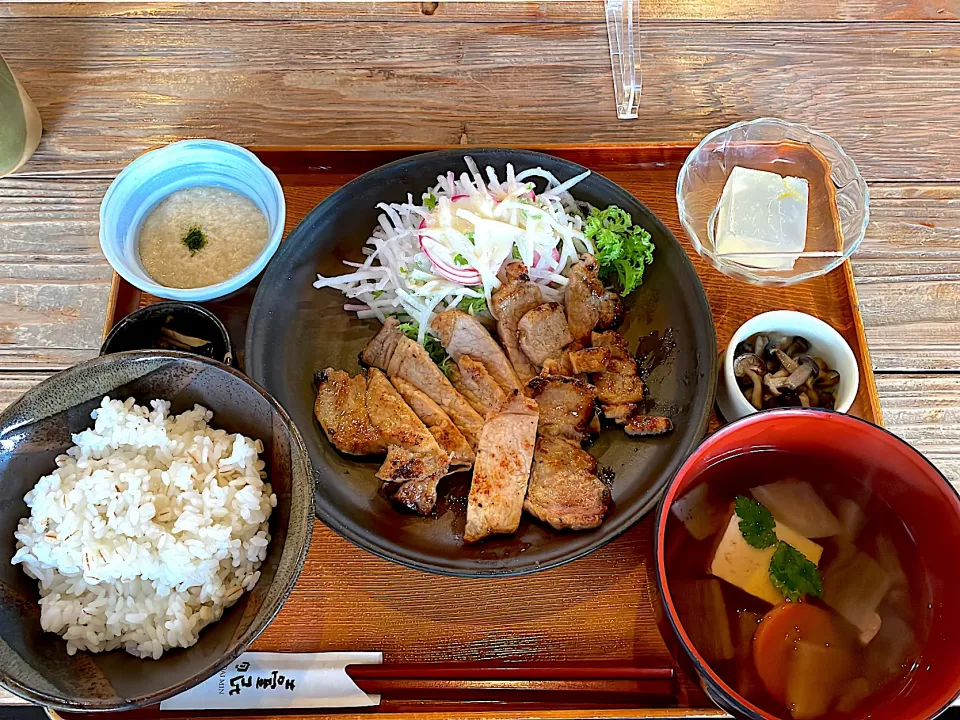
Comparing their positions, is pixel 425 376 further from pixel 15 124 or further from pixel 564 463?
pixel 15 124

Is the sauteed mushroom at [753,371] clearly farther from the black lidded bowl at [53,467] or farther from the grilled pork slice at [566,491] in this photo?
the black lidded bowl at [53,467]

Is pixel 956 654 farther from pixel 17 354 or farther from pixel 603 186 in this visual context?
pixel 17 354

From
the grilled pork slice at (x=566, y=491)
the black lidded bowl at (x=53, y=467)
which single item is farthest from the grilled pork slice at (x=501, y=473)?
the black lidded bowl at (x=53, y=467)

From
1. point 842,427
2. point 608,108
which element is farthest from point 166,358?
point 608,108

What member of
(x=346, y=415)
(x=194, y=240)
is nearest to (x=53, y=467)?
(x=346, y=415)

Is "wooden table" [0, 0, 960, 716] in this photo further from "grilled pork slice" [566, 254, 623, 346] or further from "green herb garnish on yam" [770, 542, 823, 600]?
"green herb garnish on yam" [770, 542, 823, 600]

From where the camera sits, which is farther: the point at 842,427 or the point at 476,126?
the point at 476,126
